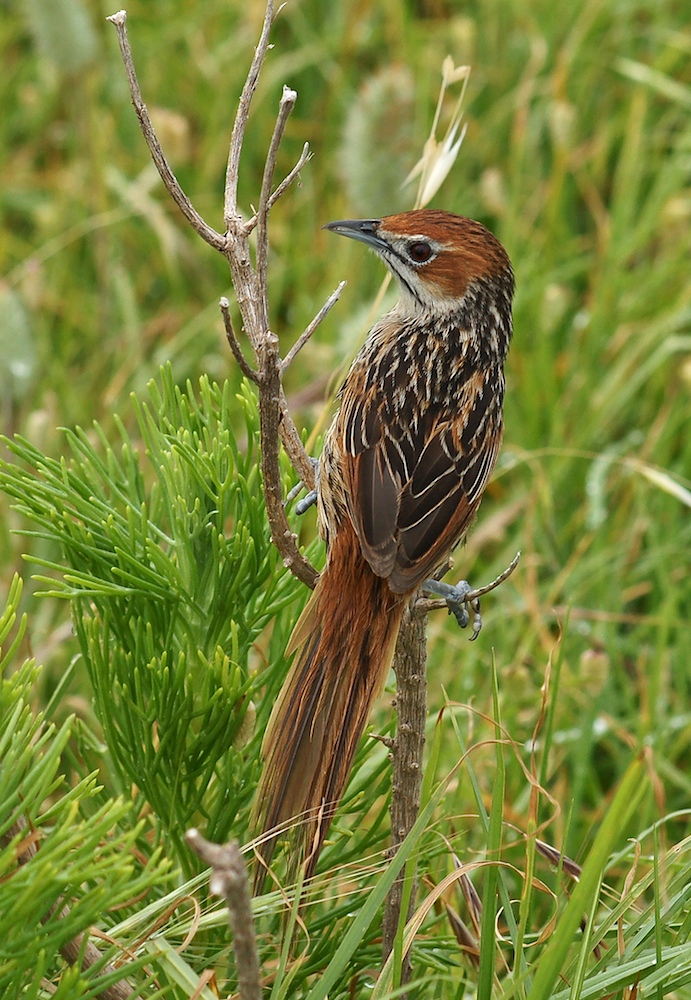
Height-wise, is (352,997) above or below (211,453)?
below

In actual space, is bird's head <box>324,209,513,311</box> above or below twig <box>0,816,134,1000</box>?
above

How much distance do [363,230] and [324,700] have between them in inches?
58.1

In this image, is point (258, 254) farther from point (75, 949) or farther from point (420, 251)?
point (420, 251)

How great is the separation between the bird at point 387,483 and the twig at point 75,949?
0.27m

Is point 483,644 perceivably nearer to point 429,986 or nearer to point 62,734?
point 429,986

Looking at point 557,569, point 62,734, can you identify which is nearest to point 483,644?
point 557,569

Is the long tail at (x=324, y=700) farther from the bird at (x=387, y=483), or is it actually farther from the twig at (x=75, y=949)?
the twig at (x=75, y=949)

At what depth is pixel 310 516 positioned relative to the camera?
419 cm

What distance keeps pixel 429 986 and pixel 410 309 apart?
5.31 ft

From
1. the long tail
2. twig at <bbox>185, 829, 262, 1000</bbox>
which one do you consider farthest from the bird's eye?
twig at <bbox>185, 829, 262, 1000</bbox>

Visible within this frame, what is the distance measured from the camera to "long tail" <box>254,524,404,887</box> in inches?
74.2

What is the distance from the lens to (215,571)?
207cm

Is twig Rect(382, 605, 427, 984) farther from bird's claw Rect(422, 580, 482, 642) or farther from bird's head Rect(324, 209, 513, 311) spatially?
bird's head Rect(324, 209, 513, 311)

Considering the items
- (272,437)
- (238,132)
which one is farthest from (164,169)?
(272,437)
